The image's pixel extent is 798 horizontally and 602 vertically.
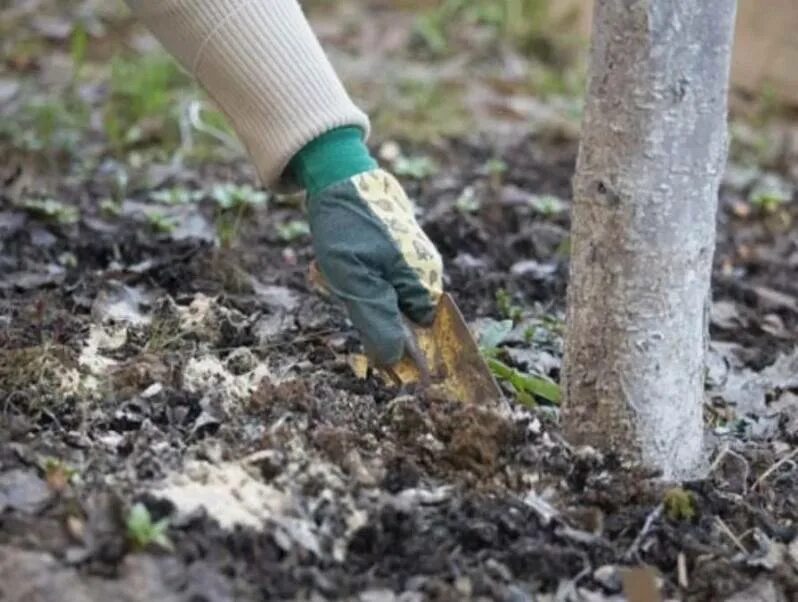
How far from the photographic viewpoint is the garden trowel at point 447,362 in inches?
74.9

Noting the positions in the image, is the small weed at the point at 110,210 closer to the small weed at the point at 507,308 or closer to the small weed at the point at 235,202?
the small weed at the point at 235,202

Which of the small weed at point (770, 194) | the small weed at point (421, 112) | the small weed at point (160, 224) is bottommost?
the small weed at point (770, 194)

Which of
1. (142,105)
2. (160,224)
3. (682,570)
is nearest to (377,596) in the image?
(682,570)

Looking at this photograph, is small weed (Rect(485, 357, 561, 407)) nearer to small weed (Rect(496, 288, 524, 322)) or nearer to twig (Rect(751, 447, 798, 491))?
twig (Rect(751, 447, 798, 491))

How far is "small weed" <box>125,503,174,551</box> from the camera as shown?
58.2 inches

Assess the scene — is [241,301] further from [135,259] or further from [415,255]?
[415,255]

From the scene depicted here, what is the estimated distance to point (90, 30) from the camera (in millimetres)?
4582

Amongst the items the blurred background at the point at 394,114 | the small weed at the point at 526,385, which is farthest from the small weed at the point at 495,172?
the small weed at the point at 526,385

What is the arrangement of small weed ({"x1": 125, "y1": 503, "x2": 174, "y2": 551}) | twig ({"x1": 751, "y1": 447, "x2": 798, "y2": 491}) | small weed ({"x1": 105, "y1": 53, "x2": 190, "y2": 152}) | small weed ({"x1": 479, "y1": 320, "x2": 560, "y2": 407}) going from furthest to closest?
small weed ({"x1": 105, "y1": 53, "x2": 190, "y2": 152}) → small weed ({"x1": 479, "y1": 320, "x2": 560, "y2": 407}) → twig ({"x1": 751, "y1": 447, "x2": 798, "y2": 491}) → small weed ({"x1": 125, "y1": 503, "x2": 174, "y2": 551})

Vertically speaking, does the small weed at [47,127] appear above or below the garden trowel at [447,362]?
below

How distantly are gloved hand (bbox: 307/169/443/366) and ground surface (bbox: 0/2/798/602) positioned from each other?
93mm

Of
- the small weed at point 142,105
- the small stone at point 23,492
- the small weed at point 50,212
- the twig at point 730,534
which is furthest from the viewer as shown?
the small weed at point 142,105

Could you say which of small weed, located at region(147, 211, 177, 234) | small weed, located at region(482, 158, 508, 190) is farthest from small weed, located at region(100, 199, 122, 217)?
small weed, located at region(482, 158, 508, 190)

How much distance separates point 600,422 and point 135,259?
113 centimetres
